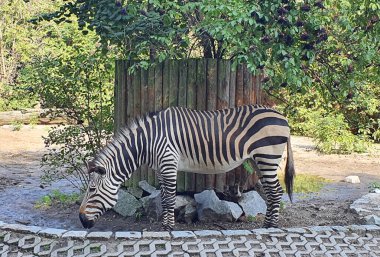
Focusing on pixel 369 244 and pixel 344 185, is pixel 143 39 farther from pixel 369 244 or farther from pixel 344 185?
pixel 344 185

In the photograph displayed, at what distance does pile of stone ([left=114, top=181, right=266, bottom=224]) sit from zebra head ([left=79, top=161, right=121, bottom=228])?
105 cm

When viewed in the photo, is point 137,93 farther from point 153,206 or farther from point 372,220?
point 372,220

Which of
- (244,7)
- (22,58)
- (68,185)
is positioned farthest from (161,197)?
(22,58)

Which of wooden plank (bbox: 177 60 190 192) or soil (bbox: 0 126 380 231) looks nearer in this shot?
soil (bbox: 0 126 380 231)

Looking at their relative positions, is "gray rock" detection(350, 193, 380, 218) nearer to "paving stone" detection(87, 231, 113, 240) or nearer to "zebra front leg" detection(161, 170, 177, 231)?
"zebra front leg" detection(161, 170, 177, 231)

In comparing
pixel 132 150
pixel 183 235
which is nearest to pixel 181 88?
pixel 132 150

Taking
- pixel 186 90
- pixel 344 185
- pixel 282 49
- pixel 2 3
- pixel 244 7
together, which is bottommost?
pixel 344 185

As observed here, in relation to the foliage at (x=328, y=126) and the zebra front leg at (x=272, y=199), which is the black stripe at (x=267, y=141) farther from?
the foliage at (x=328, y=126)

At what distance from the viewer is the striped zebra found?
6445 millimetres

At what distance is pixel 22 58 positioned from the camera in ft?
63.8

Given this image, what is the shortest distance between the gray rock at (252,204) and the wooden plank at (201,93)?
22.3 inches

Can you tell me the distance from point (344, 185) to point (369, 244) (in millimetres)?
4502

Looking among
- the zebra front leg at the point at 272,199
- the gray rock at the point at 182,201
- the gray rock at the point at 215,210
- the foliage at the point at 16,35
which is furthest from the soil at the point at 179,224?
the foliage at the point at 16,35

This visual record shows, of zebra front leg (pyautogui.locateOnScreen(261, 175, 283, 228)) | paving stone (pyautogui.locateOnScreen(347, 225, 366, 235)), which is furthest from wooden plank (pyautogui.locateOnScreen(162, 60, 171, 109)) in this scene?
paving stone (pyautogui.locateOnScreen(347, 225, 366, 235))
